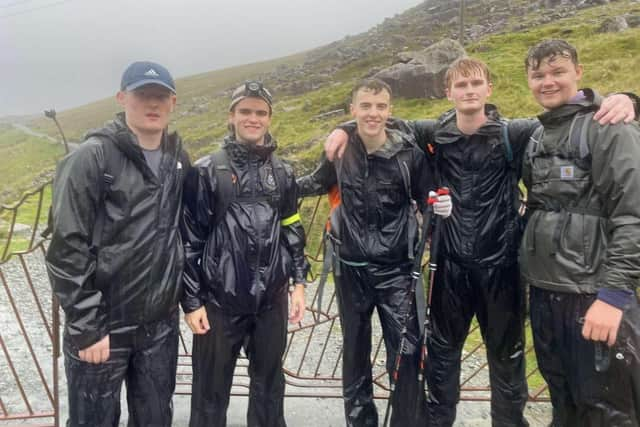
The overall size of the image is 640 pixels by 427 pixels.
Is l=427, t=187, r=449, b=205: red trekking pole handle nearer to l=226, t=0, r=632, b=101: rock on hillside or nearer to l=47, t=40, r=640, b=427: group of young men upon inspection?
l=47, t=40, r=640, b=427: group of young men

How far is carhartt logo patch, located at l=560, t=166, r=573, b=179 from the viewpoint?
3145 mm

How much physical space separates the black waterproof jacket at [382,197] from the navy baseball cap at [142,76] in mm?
1660

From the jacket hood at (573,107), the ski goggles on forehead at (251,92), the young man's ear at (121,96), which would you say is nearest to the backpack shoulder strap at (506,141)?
the jacket hood at (573,107)

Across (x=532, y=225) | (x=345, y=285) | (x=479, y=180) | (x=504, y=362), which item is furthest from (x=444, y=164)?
(x=504, y=362)

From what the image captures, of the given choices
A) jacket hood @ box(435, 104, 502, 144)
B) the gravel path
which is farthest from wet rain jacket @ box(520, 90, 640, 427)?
the gravel path

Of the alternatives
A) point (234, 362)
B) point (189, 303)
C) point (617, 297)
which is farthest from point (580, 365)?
point (189, 303)

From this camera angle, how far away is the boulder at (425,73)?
28734 millimetres

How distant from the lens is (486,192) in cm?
379

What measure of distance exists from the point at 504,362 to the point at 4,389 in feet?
20.3

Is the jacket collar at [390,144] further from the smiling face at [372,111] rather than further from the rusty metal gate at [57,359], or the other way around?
the rusty metal gate at [57,359]

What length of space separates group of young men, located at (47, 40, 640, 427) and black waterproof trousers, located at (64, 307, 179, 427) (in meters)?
0.01

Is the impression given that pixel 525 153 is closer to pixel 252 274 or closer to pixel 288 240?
pixel 288 240

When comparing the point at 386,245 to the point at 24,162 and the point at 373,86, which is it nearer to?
the point at 373,86

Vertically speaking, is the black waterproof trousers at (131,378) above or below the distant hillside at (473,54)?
below
